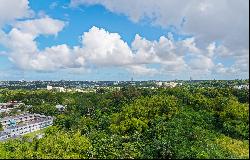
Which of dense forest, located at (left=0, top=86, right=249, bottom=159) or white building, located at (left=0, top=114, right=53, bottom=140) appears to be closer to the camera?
dense forest, located at (left=0, top=86, right=249, bottom=159)

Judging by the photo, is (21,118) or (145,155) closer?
(145,155)

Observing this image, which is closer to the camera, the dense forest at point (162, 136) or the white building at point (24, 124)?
the dense forest at point (162, 136)

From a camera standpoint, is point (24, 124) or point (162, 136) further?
point (24, 124)

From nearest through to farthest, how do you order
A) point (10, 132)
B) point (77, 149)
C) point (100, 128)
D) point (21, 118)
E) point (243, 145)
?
point (243, 145)
point (77, 149)
point (100, 128)
point (10, 132)
point (21, 118)

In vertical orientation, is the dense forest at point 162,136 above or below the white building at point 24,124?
above

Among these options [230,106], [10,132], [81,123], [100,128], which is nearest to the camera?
[230,106]

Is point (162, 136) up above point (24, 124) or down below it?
above

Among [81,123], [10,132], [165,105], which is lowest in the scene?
[10,132]

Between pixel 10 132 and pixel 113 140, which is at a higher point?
pixel 113 140

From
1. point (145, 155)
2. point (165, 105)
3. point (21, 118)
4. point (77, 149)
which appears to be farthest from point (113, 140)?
point (21, 118)

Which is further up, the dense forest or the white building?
the dense forest

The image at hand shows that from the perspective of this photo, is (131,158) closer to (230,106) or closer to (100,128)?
(230,106)
